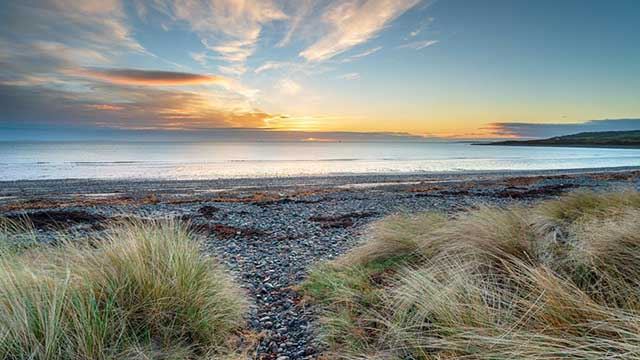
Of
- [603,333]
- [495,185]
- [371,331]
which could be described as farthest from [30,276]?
[495,185]

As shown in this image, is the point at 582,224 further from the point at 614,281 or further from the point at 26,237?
the point at 26,237

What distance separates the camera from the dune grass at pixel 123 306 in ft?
9.52

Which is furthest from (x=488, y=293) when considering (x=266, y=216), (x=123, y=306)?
(x=266, y=216)

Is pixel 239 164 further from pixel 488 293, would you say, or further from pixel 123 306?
pixel 488 293

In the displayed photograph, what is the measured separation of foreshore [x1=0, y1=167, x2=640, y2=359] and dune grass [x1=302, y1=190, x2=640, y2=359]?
537 millimetres

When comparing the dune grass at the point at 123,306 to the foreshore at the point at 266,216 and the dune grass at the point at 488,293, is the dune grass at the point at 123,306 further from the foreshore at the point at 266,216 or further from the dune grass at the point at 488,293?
the dune grass at the point at 488,293

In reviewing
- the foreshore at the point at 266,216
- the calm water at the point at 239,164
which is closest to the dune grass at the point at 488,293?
the foreshore at the point at 266,216

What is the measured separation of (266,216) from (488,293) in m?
10.2

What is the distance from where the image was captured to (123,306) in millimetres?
3576

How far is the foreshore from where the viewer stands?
15.8 ft

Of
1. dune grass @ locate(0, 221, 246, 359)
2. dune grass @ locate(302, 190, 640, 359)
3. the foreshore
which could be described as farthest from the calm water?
dune grass @ locate(0, 221, 246, 359)

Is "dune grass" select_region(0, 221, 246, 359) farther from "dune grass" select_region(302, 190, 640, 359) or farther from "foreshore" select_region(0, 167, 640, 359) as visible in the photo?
"dune grass" select_region(302, 190, 640, 359)

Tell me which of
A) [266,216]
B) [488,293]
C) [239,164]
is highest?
[488,293]

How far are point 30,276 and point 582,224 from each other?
22.8ft
